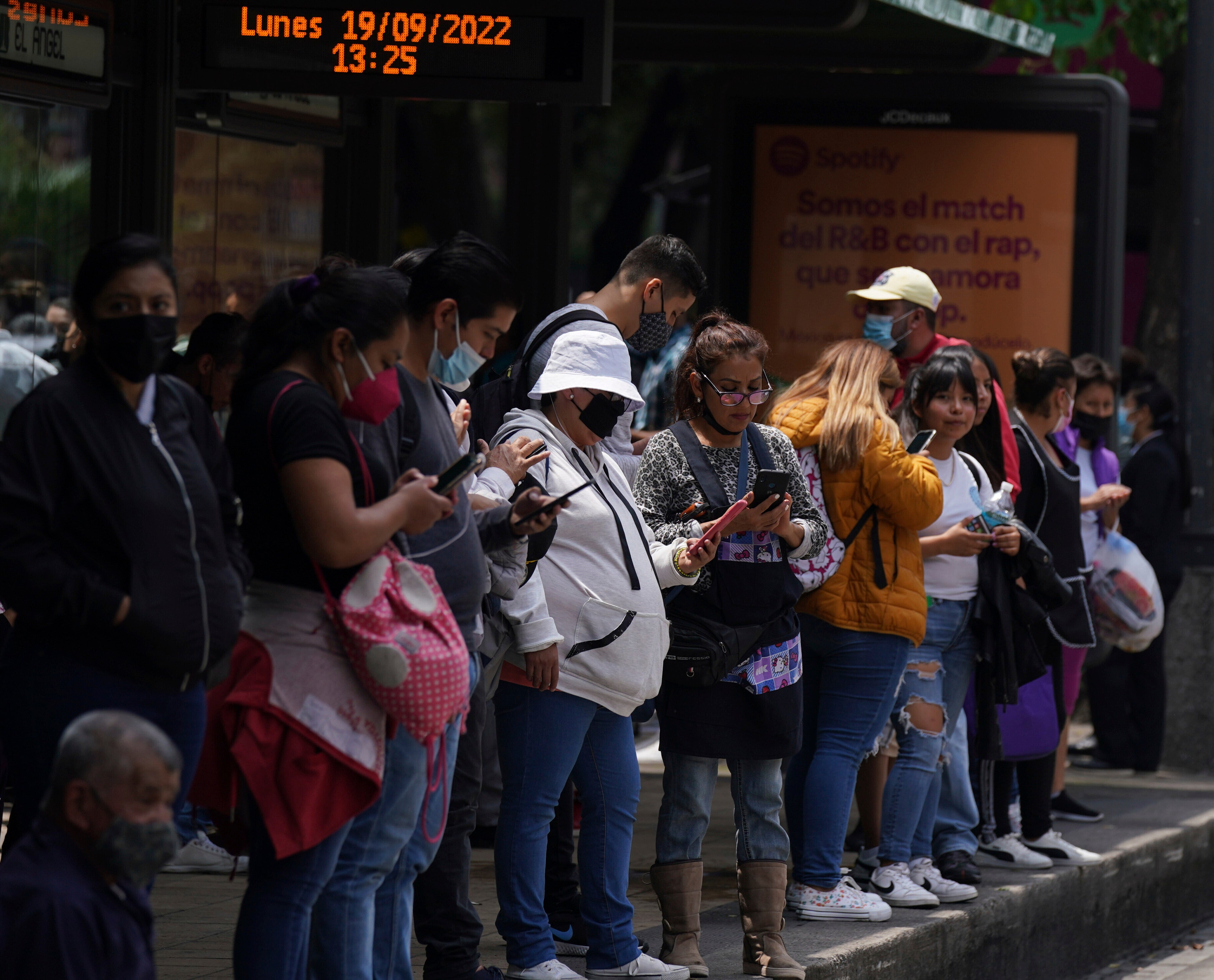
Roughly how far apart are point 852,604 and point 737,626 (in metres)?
0.66

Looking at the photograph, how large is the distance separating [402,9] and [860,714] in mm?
2703

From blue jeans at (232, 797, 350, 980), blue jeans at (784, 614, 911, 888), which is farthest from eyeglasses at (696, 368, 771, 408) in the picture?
blue jeans at (232, 797, 350, 980)

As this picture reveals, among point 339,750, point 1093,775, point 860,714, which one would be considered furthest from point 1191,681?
point 339,750

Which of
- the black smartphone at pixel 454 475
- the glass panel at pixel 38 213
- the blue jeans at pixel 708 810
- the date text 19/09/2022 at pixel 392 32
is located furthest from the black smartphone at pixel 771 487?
the glass panel at pixel 38 213

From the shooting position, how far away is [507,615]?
437 cm

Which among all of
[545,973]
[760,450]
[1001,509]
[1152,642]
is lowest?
[545,973]

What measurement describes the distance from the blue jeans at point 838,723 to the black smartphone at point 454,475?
6.85 ft

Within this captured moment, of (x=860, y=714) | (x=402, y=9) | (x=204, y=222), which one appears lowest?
(x=860, y=714)

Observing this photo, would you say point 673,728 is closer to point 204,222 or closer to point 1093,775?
point 204,222

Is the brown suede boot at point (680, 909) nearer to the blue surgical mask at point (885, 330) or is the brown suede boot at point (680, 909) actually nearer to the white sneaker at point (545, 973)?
the white sneaker at point (545, 973)

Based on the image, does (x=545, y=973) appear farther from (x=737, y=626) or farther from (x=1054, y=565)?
(x=1054, y=565)

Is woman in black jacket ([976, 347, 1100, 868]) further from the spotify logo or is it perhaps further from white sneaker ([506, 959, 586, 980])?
white sneaker ([506, 959, 586, 980])

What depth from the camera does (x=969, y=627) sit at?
6.14 meters

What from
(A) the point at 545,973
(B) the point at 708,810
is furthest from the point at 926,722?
(A) the point at 545,973
